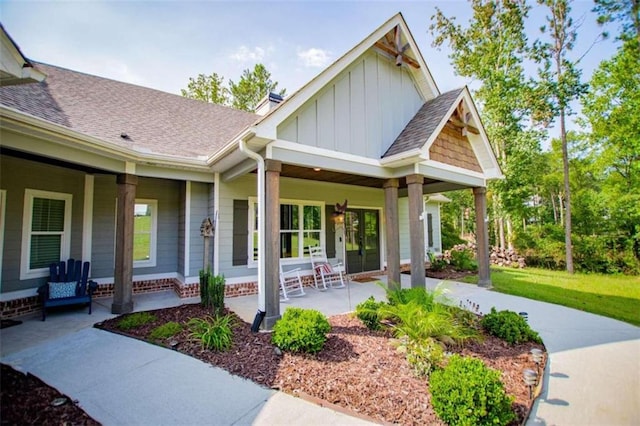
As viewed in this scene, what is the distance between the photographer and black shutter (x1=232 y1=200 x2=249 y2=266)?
22.0ft

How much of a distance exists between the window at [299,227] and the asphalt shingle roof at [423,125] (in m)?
2.87

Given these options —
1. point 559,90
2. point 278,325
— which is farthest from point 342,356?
point 559,90

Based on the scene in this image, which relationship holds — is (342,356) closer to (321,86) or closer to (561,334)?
(561,334)

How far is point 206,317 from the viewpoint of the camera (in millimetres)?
4828

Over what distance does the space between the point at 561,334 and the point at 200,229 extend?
7174 millimetres

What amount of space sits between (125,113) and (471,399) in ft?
29.3

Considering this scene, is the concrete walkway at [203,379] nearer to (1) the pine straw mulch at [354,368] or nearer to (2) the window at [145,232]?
(1) the pine straw mulch at [354,368]

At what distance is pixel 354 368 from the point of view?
325cm

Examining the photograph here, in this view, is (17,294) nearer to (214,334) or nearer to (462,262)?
(214,334)

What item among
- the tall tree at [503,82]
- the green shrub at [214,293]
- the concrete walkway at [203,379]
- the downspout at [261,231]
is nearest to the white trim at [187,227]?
the green shrub at [214,293]

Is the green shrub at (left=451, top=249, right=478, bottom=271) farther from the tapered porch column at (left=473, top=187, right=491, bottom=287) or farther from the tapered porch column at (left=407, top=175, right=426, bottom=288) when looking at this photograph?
the tapered porch column at (left=407, top=175, right=426, bottom=288)

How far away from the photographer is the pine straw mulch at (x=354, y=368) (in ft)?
8.75

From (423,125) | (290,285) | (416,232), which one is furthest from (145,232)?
(423,125)

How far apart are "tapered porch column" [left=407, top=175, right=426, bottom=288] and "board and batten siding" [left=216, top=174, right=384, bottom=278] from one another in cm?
302
